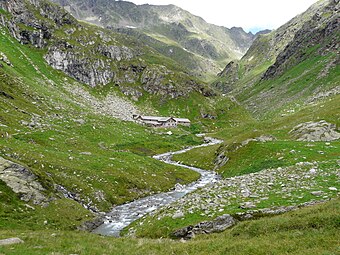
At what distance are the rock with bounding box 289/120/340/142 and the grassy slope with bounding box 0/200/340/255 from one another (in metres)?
47.4

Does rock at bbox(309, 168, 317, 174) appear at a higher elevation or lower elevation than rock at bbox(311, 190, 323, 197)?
higher

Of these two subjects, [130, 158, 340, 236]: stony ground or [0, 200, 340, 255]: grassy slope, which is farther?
[130, 158, 340, 236]: stony ground

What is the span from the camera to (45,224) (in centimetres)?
2938

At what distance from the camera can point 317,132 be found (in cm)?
6347

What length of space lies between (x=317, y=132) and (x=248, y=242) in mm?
54789

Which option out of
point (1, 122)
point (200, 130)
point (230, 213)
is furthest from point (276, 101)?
point (230, 213)

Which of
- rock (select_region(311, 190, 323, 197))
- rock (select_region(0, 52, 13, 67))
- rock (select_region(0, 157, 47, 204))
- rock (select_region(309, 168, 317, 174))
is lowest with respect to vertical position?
rock (select_region(311, 190, 323, 197))

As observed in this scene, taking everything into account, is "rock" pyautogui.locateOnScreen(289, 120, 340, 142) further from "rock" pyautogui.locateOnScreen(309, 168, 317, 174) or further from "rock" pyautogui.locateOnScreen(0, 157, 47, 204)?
"rock" pyautogui.locateOnScreen(0, 157, 47, 204)

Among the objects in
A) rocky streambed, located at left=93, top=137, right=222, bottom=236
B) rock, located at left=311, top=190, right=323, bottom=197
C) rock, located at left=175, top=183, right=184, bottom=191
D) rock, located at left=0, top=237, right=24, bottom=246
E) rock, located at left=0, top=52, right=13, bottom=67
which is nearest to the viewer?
rock, located at left=0, top=237, right=24, bottom=246

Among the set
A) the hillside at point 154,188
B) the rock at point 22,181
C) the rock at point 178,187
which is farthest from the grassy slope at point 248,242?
the rock at point 178,187

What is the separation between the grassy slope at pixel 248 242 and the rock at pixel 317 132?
1865 inches

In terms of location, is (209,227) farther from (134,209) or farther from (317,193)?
(134,209)

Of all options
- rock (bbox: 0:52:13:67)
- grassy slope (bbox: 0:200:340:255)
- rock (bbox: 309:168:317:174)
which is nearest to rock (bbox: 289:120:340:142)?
rock (bbox: 309:168:317:174)

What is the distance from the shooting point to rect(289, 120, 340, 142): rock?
6178 centimetres
